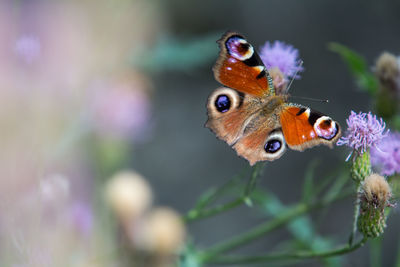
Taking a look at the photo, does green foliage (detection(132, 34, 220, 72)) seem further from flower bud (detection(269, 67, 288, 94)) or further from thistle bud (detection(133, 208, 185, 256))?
thistle bud (detection(133, 208, 185, 256))

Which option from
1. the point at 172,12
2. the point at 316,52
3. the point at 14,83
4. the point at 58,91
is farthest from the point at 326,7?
the point at 14,83

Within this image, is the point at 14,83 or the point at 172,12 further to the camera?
the point at 172,12

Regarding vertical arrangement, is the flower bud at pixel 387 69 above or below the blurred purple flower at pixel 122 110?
below

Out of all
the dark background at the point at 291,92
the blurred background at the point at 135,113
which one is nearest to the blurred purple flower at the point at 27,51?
the blurred background at the point at 135,113

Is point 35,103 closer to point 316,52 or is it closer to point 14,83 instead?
point 14,83

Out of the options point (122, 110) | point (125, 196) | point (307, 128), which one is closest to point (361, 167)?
point (307, 128)

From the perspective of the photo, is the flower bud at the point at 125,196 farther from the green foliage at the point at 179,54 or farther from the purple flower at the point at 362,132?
the purple flower at the point at 362,132
